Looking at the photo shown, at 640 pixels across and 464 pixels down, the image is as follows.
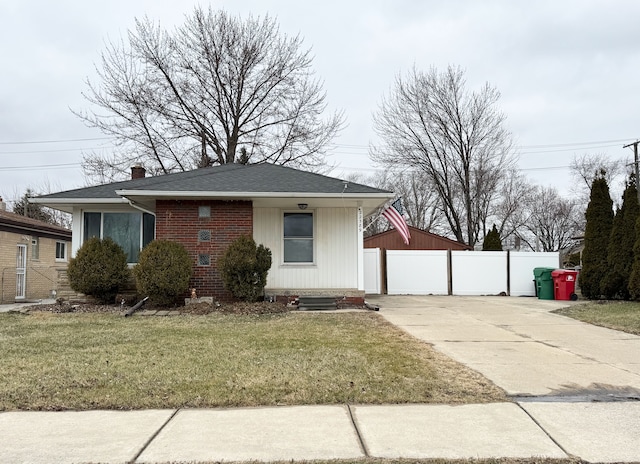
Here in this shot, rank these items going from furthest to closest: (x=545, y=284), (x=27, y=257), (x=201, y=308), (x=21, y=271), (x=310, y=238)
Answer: (x=27, y=257), (x=21, y=271), (x=545, y=284), (x=310, y=238), (x=201, y=308)

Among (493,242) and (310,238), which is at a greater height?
(493,242)

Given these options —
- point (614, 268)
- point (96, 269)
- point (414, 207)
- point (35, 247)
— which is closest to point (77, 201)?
point (96, 269)

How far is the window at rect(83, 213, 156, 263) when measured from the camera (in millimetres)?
13836

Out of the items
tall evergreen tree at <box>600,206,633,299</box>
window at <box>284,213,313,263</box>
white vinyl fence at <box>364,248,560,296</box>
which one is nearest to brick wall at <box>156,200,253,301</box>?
window at <box>284,213,313,263</box>

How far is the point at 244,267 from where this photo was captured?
1166cm

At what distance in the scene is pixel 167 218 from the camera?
12438 mm

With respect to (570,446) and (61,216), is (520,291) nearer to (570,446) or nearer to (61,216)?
(570,446)

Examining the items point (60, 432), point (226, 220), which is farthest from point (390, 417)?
point (226, 220)

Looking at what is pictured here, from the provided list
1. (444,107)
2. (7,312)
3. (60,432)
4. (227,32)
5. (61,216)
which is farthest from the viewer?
(61,216)

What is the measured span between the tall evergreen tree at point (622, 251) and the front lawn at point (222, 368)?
9.78m

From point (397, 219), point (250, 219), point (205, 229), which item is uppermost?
point (397, 219)

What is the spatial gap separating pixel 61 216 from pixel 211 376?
4337 centimetres

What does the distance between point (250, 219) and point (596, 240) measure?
451 inches

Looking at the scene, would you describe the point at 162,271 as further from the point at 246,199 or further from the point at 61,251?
the point at 61,251
